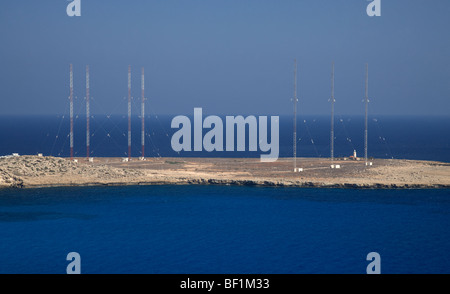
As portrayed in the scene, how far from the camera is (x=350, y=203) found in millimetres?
62188

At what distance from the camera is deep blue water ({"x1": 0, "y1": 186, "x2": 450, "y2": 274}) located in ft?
134

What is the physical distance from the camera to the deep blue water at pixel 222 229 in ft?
134

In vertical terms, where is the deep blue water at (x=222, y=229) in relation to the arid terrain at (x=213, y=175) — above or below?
below

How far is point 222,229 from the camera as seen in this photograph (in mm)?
51500

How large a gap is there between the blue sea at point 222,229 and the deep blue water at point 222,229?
0.09m

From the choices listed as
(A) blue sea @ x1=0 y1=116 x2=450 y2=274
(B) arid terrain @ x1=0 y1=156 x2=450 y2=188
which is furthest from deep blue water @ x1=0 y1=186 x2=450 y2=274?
(B) arid terrain @ x1=0 y1=156 x2=450 y2=188

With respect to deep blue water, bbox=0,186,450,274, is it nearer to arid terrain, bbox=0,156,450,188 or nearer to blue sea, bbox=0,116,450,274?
blue sea, bbox=0,116,450,274

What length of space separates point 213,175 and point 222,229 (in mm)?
25375

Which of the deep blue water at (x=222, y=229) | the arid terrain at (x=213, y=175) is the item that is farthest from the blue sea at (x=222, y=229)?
the arid terrain at (x=213, y=175)

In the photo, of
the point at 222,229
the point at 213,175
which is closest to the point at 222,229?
the point at 222,229

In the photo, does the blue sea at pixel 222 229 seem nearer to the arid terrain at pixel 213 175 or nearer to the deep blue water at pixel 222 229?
the deep blue water at pixel 222 229

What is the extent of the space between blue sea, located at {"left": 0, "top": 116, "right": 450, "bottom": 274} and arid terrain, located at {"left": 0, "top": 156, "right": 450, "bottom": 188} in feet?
6.86
